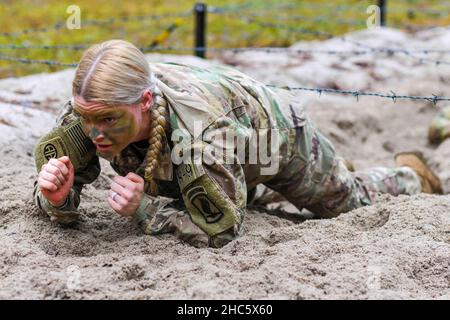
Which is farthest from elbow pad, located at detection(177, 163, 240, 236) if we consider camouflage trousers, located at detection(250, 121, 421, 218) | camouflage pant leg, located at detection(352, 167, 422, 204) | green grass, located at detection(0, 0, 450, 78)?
green grass, located at detection(0, 0, 450, 78)

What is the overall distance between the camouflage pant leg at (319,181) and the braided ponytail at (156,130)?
942 millimetres

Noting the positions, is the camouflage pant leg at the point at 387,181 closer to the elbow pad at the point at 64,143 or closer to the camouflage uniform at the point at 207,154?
the camouflage uniform at the point at 207,154

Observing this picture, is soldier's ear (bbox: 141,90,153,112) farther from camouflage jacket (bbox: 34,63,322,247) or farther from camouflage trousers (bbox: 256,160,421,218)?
camouflage trousers (bbox: 256,160,421,218)

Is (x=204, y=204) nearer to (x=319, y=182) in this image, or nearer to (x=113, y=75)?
(x=113, y=75)

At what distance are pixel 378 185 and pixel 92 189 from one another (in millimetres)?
1665

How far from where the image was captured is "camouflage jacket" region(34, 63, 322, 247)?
3264 millimetres

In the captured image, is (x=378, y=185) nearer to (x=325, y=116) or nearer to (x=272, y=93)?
(x=272, y=93)

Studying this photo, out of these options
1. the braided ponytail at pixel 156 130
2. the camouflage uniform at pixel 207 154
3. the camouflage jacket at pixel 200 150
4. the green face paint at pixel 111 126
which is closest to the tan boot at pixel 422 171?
the camouflage uniform at pixel 207 154

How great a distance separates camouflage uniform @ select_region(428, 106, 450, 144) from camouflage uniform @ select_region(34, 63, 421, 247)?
8.06 ft

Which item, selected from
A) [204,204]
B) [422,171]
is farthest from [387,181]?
[204,204]

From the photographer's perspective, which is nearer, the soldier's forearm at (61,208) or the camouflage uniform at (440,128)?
the soldier's forearm at (61,208)

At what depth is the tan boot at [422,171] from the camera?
5.01 m

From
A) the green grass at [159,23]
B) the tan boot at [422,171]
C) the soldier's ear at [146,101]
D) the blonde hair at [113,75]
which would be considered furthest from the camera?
the green grass at [159,23]

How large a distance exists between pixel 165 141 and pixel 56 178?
0.46 meters
